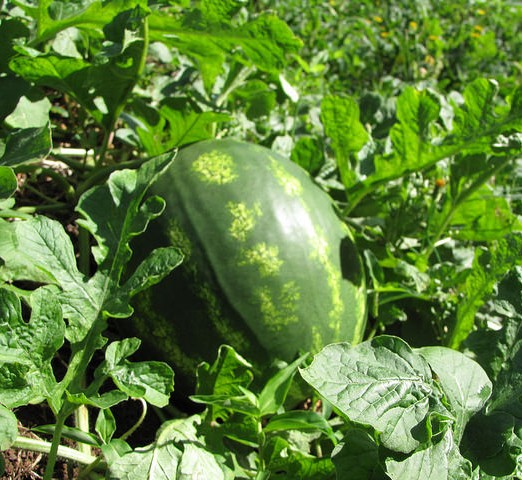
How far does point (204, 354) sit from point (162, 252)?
303mm

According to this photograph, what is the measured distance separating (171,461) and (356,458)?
13.7 inches

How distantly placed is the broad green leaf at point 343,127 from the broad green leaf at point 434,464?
0.88 metres

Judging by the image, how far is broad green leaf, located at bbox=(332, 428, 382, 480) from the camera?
1136 millimetres

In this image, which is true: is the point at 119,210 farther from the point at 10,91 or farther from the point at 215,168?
the point at 10,91

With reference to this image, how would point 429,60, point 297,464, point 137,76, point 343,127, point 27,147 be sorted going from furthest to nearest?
point 429,60 < point 343,127 < point 137,76 < point 27,147 < point 297,464

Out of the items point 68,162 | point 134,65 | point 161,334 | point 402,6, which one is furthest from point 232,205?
point 402,6

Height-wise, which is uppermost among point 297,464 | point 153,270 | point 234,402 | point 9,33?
point 9,33

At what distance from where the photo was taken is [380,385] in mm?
1056

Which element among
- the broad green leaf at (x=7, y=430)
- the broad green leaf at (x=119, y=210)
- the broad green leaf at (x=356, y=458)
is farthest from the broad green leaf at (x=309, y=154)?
the broad green leaf at (x=7, y=430)

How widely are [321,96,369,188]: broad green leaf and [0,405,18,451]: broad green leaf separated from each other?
107 cm

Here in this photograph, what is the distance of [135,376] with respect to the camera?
1180mm

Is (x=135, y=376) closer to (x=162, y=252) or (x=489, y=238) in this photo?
(x=162, y=252)

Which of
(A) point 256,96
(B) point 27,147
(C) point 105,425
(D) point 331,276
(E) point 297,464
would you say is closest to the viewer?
(C) point 105,425

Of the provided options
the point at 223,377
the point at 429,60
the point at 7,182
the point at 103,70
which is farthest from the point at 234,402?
the point at 429,60
